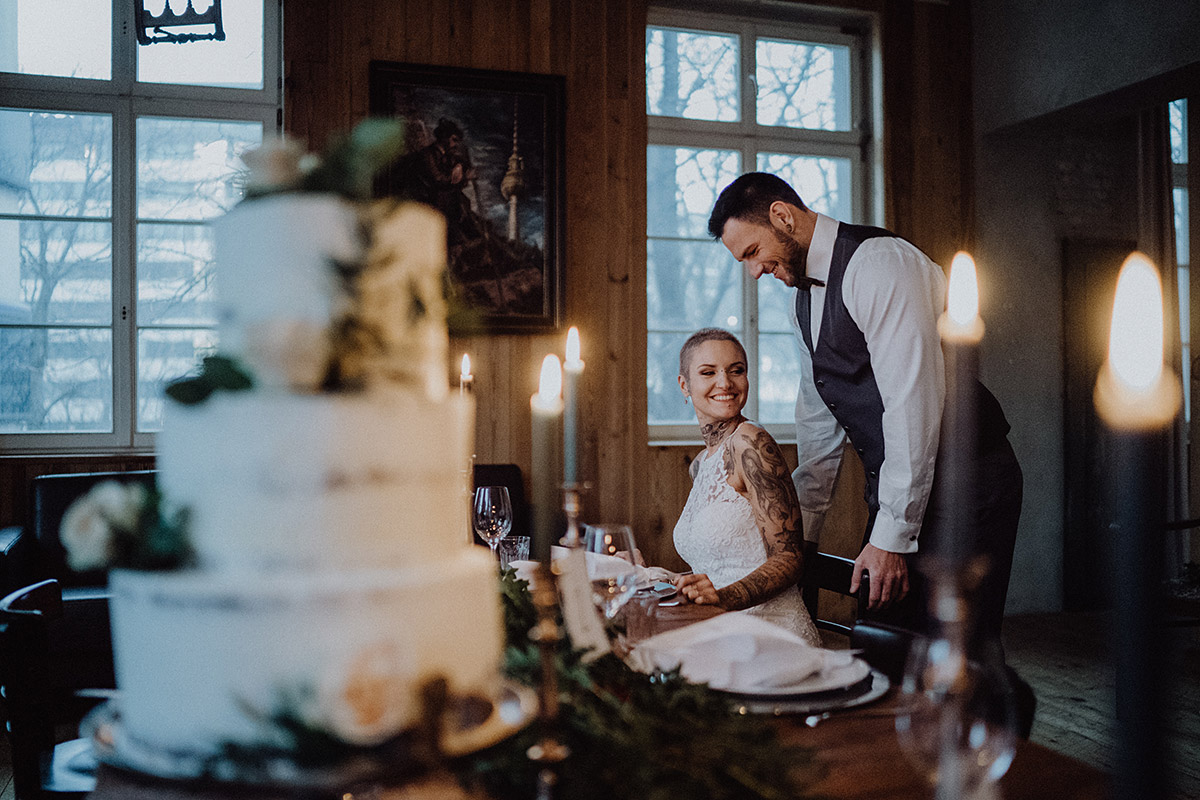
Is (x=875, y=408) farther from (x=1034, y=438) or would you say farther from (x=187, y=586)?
(x=1034, y=438)

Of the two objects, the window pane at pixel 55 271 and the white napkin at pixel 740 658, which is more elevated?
the window pane at pixel 55 271

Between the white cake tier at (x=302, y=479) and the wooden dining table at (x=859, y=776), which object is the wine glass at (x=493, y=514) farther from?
the white cake tier at (x=302, y=479)

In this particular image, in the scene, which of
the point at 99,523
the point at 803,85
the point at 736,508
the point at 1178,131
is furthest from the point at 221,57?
the point at 1178,131

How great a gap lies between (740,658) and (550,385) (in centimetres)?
44

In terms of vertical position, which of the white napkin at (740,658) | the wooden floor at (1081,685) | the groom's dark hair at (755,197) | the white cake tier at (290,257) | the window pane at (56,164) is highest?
the window pane at (56,164)

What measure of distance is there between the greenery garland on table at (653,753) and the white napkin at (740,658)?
13 cm

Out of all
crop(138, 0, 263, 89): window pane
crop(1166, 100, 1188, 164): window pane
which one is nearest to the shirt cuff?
crop(138, 0, 263, 89): window pane

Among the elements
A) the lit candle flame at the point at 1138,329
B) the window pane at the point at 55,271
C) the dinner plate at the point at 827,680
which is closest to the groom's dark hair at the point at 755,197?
the dinner plate at the point at 827,680

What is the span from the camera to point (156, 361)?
4.17m

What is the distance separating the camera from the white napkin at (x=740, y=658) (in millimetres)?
1032

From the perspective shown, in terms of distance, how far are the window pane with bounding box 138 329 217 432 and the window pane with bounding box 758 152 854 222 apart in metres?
2.97

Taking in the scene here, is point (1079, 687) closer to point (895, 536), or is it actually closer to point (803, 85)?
point (895, 536)

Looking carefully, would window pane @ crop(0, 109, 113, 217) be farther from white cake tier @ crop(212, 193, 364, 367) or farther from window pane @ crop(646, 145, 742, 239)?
white cake tier @ crop(212, 193, 364, 367)

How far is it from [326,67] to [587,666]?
12.7 feet
